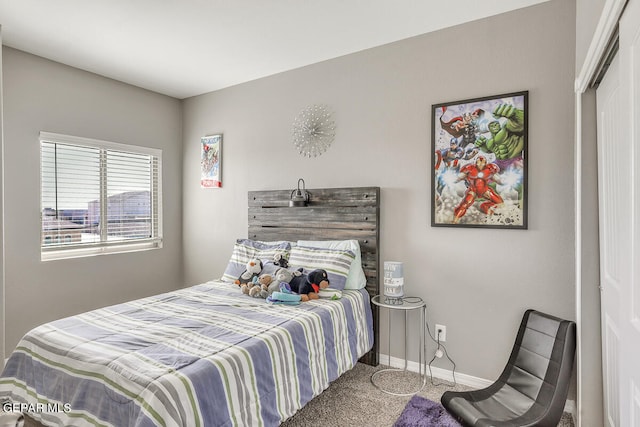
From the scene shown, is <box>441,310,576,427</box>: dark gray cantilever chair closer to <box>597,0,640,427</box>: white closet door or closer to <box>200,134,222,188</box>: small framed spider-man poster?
<box>597,0,640,427</box>: white closet door

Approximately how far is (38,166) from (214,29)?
2.01 metres

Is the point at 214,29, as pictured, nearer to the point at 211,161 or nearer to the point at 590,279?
the point at 211,161

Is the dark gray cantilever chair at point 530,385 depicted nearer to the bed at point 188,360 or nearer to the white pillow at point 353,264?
the bed at point 188,360

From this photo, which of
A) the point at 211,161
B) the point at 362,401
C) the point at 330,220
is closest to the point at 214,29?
the point at 211,161

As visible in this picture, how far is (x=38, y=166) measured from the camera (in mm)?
3174

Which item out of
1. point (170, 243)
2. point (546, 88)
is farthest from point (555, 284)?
point (170, 243)

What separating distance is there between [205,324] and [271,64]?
2480mm

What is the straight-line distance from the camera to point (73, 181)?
3.46 meters

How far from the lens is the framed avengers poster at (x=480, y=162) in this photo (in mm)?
2457

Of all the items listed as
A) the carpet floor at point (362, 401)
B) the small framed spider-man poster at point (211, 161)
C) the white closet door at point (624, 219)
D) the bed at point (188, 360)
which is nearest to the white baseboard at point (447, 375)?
the carpet floor at point (362, 401)

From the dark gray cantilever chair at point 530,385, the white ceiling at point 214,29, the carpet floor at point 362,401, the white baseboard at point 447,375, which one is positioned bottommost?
the carpet floor at point 362,401

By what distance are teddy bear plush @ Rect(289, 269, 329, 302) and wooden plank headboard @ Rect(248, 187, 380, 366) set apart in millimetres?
459

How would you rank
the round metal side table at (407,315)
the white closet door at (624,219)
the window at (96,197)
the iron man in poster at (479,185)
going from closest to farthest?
1. the white closet door at (624,219)
2. the iron man in poster at (479,185)
3. the round metal side table at (407,315)
4. the window at (96,197)

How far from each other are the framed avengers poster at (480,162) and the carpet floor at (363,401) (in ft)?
4.03
